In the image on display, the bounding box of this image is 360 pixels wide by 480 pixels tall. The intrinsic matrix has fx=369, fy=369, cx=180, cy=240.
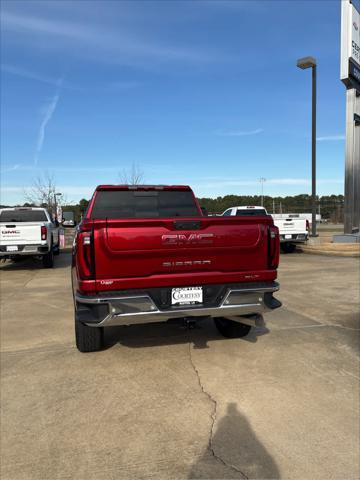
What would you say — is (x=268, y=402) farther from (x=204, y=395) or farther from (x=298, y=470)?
(x=298, y=470)

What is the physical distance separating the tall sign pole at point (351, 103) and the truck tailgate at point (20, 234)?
13423mm

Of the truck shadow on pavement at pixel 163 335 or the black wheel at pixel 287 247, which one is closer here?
the truck shadow on pavement at pixel 163 335

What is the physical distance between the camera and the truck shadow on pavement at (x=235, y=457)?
2455 mm

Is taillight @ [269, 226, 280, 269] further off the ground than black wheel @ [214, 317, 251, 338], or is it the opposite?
taillight @ [269, 226, 280, 269]

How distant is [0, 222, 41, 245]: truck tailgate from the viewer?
435 inches

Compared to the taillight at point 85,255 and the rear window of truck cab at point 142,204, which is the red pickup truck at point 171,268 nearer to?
the taillight at point 85,255

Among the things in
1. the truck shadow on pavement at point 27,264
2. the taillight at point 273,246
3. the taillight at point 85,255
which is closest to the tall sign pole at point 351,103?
the truck shadow on pavement at point 27,264

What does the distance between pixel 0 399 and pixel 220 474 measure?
2.21 metres

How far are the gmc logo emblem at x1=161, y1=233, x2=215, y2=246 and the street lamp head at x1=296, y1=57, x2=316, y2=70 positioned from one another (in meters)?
15.7

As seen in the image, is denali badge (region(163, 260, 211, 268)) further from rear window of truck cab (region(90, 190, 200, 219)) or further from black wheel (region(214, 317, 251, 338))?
rear window of truck cab (region(90, 190, 200, 219))

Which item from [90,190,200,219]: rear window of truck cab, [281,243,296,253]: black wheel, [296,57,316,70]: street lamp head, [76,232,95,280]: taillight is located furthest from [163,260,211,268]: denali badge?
[296,57,316,70]: street lamp head

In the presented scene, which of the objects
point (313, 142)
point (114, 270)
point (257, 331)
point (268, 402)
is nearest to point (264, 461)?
point (268, 402)

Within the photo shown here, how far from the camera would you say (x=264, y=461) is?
258cm

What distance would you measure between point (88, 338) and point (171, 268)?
4.92ft
